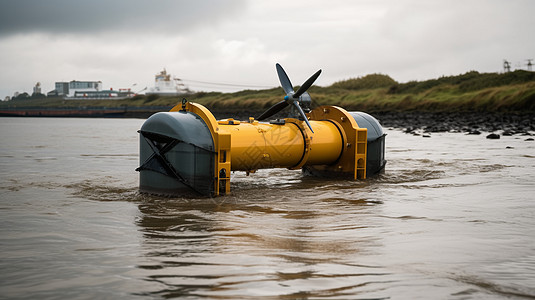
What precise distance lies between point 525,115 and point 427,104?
15995 mm

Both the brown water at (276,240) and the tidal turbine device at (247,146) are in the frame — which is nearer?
the brown water at (276,240)

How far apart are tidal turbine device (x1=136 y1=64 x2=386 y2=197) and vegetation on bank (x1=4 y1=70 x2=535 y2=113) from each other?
35903 mm

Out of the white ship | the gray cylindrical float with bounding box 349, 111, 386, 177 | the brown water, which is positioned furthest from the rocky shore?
the white ship

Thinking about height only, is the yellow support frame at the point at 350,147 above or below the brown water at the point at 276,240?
above

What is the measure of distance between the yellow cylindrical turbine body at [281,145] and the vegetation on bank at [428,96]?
36.4 m

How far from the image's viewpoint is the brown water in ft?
14.1

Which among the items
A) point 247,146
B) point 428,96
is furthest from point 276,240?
point 428,96

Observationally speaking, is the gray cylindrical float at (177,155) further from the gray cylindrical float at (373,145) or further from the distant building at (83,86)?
the distant building at (83,86)

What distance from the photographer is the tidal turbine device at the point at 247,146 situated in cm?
881

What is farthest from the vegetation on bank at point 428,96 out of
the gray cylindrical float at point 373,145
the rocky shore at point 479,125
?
the gray cylindrical float at point 373,145

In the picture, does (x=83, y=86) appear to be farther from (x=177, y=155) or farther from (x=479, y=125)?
(x=177, y=155)

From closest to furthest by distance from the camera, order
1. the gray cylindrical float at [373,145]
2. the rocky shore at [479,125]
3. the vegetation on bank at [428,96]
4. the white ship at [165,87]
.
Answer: the gray cylindrical float at [373,145] → the rocky shore at [479,125] → the vegetation on bank at [428,96] → the white ship at [165,87]

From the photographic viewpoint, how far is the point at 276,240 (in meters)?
5.90

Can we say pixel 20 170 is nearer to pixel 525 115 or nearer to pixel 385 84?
pixel 525 115
